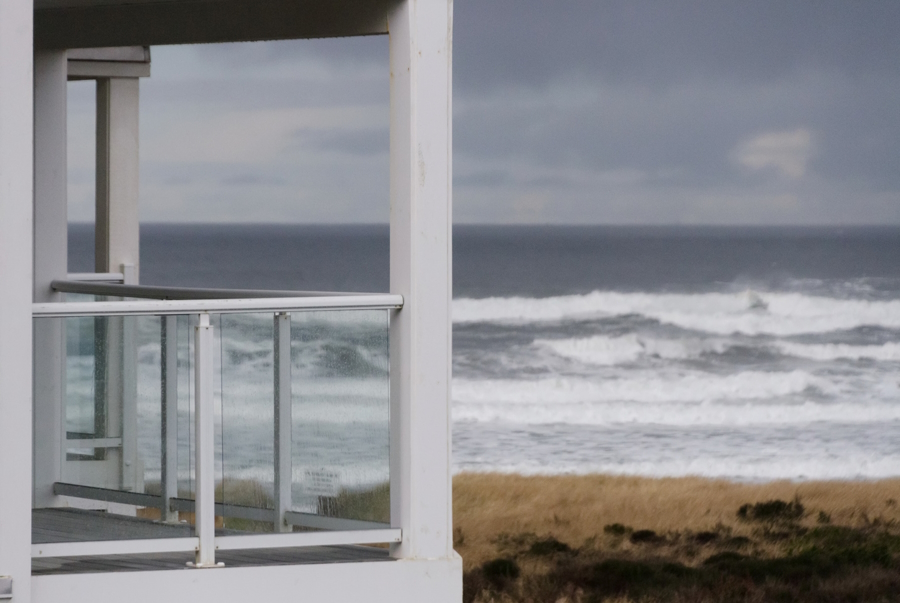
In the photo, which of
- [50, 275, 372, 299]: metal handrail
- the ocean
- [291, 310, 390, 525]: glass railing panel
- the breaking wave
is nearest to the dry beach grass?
the ocean

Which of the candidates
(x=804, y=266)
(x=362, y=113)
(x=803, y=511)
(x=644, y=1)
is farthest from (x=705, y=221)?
(x=803, y=511)

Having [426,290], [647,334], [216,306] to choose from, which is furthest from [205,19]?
[647,334]

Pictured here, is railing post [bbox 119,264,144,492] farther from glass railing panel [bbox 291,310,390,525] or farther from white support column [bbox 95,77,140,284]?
white support column [bbox 95,77,140,284]

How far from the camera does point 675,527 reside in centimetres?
2717

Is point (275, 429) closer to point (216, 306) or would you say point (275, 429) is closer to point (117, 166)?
point (216, 306)

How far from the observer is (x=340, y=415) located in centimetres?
479

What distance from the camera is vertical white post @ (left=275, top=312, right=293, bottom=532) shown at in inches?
187

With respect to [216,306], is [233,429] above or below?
below

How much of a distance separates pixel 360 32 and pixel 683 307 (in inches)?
1718

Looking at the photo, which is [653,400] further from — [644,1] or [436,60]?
[436,60]

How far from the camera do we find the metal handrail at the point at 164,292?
5.57m

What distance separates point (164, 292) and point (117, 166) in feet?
19.2

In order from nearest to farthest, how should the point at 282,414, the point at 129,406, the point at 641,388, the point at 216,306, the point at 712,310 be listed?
the point at 216,306, the point at 282,414, the point at 129,406, the point at 641,388, the point at 712,310

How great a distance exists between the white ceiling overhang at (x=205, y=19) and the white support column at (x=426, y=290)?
14.2 inches
